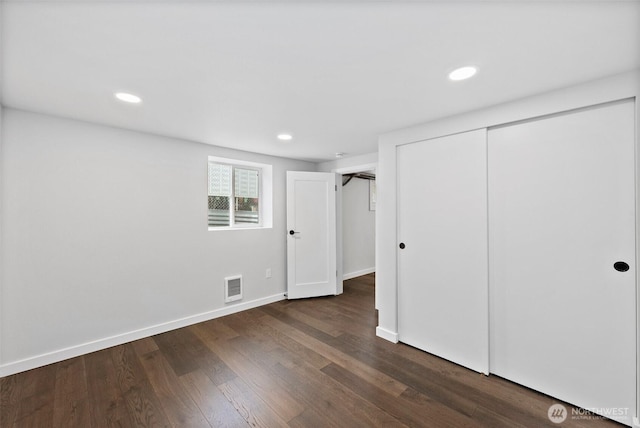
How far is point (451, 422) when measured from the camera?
160 cm

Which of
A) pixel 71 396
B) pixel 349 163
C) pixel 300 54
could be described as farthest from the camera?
pixel 349 163

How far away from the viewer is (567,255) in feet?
5.78

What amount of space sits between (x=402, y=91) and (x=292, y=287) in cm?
310

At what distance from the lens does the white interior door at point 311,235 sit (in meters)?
3.94

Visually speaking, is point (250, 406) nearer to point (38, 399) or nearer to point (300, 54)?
point (38, 399)

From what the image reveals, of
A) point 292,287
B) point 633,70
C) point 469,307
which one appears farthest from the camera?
point 292,287

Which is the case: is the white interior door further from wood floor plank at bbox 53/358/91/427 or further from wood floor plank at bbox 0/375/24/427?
wood floor plank at bbox 0/375/24/427

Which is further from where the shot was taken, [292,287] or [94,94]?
[292,287]

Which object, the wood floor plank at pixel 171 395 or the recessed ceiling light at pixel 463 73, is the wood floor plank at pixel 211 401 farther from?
the recessed ceiling light at pixel 463 73

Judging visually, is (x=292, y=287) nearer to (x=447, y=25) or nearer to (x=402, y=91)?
(x=402, y=91)

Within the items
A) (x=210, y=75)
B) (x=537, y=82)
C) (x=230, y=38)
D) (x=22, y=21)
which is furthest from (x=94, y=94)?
(x=537, y=82)

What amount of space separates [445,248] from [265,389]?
6.26ft

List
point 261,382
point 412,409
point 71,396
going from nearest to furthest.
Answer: point 412,409, point 71,396, point 261,382

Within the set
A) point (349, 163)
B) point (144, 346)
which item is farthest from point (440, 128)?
point (144, 346)
